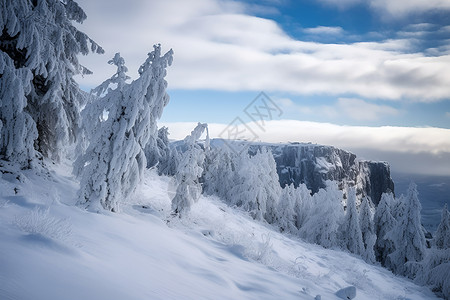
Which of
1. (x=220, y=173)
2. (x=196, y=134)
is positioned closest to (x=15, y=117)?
(x=196, y=134)

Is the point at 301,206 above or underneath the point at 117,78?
underneath

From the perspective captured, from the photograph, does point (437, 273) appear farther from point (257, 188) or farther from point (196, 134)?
point (257, 188)

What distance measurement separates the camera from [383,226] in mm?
30703

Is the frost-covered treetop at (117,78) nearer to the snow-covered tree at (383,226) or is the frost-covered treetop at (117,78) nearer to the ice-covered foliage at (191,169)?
the ice-covered foliage at (191,169)

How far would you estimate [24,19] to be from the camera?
8.09 m

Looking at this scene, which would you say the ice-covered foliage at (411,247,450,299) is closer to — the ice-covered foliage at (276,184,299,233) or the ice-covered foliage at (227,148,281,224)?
the ice-covered foliage at (276,184,299,233)

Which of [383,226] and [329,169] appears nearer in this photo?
[383,226]

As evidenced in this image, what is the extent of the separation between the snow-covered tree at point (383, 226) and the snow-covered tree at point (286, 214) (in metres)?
10.6

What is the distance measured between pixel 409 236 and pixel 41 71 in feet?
107

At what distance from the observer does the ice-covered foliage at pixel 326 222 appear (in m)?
27.2

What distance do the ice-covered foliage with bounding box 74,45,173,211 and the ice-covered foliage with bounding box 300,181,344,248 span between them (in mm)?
24459

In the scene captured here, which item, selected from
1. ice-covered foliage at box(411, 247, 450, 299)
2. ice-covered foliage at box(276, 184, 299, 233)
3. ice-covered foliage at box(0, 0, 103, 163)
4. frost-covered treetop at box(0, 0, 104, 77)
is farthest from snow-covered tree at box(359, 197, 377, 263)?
frost-covered treetop at box(0, 0, 104, 77)

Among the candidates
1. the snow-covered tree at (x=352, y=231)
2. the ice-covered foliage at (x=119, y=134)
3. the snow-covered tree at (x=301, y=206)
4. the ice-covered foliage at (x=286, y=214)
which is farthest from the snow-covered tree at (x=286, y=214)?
the ice-covered foliage at (x=119, y=134)

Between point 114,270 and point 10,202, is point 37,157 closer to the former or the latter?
point 10,202
